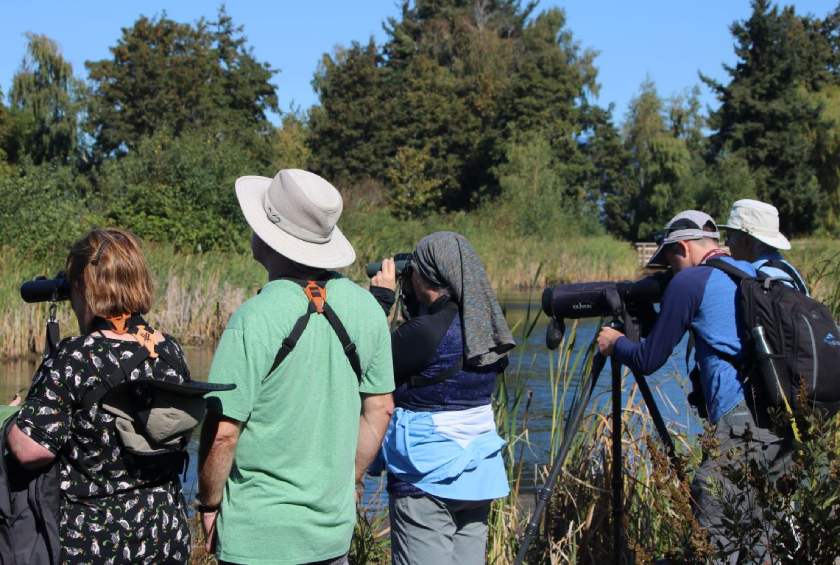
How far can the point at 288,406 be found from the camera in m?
2.28

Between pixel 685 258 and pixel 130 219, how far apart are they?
57.4 feet

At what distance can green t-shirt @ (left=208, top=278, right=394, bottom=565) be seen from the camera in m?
2.22

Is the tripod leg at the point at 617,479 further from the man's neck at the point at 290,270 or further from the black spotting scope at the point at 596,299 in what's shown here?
the man's neck at the point at 290,270

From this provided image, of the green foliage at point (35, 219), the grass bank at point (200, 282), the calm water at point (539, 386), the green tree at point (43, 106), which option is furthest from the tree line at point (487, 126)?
the calm water at point (539, 386)

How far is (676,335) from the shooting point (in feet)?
10.5

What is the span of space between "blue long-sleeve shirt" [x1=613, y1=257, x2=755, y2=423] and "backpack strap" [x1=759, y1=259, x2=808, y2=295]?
1.17 feet

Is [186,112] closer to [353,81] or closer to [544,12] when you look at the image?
[353,81]

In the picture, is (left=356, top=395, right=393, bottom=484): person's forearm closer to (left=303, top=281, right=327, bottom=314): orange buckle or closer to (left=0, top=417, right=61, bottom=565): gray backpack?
(left=303, top=281, right=327, bottom=314): orange buckle

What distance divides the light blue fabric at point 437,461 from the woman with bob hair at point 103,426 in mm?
733

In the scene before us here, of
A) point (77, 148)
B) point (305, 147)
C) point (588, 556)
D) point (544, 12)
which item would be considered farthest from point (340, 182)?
point (588, 556)

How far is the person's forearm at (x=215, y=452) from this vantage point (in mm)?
2223

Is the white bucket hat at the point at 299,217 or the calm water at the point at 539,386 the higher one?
the white bucket hat at the point at 299,217

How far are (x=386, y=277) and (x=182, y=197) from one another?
17837 mm

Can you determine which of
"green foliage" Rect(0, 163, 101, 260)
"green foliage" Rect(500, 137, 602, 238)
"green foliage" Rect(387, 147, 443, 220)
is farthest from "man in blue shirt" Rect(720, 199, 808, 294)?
"green foliage" Rect(387, 147, 443, 220)
